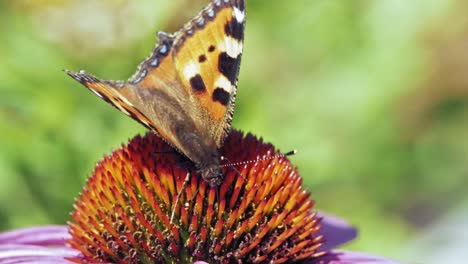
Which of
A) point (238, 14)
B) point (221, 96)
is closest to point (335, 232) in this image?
point (221, 96)

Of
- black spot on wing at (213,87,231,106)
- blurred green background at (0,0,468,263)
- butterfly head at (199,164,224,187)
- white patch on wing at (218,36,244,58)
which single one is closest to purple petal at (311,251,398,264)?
butterfly head at (199,164,224,187)

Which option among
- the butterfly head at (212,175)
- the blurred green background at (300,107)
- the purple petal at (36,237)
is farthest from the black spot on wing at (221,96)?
the blurred green background at (300,107)

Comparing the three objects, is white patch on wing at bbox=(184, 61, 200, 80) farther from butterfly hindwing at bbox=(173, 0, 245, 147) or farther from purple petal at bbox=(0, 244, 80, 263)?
purple petal at bbox=(0, 244, 80, 263)

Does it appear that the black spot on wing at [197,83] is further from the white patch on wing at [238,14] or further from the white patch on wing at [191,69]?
the white patch on wing at [238,14]

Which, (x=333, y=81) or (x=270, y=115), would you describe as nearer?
(x=270, y=115)

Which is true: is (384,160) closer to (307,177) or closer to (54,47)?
(307,177)

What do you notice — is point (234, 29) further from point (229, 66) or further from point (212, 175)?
point (212, 175)

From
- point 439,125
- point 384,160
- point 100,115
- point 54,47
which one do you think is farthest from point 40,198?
point 439,125
